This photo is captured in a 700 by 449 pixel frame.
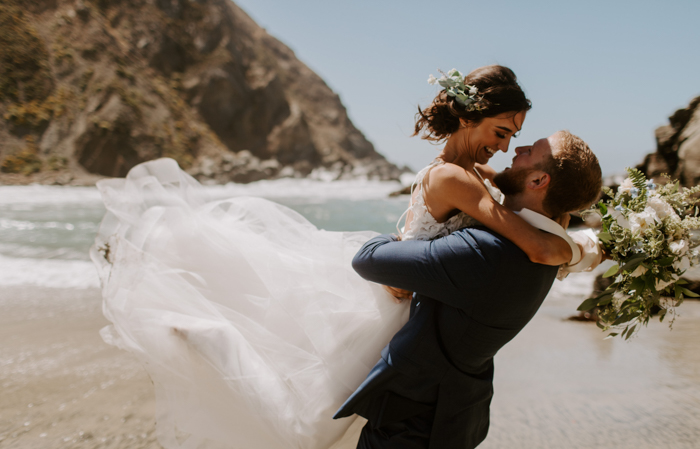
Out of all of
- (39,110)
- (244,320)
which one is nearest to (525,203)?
(244,320)

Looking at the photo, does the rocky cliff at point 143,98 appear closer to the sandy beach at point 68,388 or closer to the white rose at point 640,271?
the sandy beach at point 68,388

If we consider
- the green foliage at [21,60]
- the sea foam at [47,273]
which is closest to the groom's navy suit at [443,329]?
the sea foam at [47,273]

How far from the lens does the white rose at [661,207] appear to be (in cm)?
188

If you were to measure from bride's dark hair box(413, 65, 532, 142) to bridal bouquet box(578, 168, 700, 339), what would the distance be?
0.57m

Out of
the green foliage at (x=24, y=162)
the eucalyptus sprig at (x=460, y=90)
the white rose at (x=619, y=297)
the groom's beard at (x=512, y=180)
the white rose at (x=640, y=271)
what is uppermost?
the eucalyptus sprig at (x=460, y=90)

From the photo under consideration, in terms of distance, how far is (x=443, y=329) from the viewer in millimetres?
1588

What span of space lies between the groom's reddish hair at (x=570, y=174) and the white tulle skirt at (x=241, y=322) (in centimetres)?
73

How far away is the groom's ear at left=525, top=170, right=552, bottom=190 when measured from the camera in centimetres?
152

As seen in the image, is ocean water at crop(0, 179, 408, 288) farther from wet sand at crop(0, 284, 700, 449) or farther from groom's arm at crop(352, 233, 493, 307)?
groom's arm at crop(352, 233, 493, 307)

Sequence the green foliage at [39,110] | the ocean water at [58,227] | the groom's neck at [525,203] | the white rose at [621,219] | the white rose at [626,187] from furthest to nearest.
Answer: the green foliage at [39,110]
the ocean water at [58,227]
the white rose at [626,187]
the white rose at [621,219]
the groom's neck at [525,203]

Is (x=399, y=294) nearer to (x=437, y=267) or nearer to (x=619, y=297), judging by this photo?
(x=437, y=267)

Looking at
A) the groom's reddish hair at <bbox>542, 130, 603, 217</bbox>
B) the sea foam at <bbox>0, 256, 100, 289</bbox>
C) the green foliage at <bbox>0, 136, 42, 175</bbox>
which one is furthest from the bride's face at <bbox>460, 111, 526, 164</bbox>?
the green foliage at <bbox>0, 136, 42, 175</bbox>

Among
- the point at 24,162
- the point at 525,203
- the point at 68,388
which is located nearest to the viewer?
the point at 525,203

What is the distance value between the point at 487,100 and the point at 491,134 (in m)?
0.14
